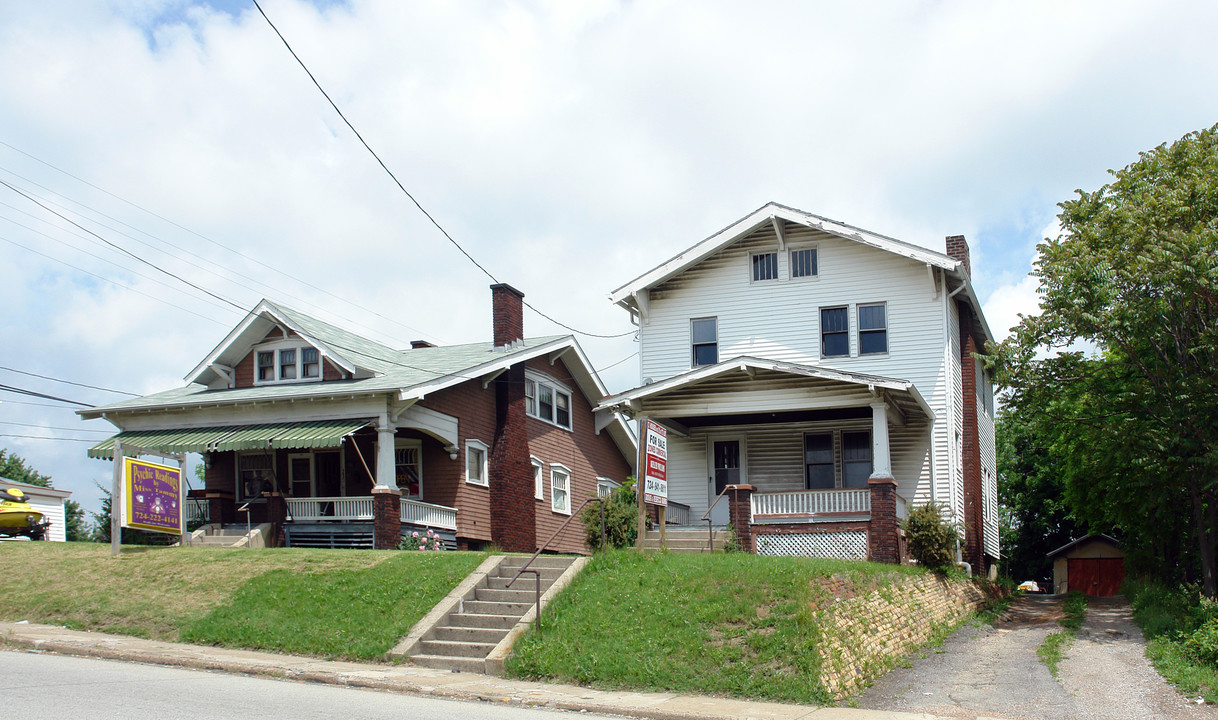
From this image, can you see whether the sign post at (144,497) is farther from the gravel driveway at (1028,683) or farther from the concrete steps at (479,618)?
the gravel driveway at (1028,683)

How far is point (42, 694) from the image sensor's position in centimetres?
1097

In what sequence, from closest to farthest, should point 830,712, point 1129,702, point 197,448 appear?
point 830,712 < point 1129,702 < point 197,448

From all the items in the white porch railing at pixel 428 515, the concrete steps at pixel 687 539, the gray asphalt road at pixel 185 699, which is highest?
the white porch railing at pixel 428 515

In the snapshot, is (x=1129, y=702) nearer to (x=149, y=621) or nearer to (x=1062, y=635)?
(x=1062, y=635)

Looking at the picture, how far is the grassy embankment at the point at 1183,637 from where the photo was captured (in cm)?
1381

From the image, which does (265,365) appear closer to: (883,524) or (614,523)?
(614,523)

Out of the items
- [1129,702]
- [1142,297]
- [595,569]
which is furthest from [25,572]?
[1142,297]

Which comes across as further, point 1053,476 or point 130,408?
point 1053,476

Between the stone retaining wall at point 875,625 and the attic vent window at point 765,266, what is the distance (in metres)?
9.07

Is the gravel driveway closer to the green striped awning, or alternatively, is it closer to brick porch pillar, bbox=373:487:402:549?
brick porch pillar, bbox=373:487:402:549

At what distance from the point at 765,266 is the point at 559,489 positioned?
9.66 m

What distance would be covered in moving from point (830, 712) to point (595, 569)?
18.3ft

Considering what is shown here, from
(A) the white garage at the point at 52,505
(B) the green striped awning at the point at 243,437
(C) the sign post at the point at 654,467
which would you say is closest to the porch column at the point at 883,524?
(C) the sign post at the point at 654,467

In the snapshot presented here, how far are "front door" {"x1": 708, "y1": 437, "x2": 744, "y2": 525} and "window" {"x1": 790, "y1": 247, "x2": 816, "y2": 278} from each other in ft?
14.4
